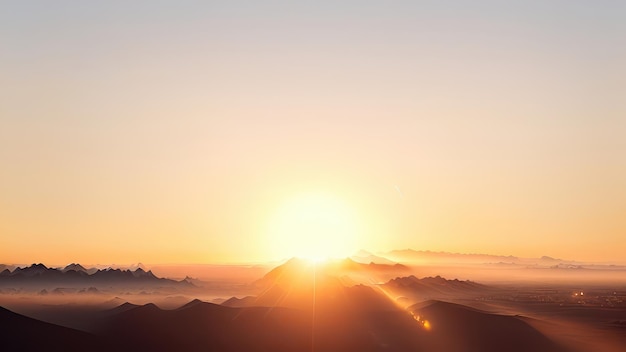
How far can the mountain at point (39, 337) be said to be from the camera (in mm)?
148500

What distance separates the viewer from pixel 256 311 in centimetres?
18925

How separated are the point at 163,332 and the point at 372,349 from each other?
5477 cm

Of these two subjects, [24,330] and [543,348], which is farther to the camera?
[543,348]

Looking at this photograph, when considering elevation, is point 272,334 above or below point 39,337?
below

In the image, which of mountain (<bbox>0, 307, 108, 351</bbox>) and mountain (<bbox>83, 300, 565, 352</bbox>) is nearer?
mountain (<bbox>0, 307, 108, 351</bbox>)

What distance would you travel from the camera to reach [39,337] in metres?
153

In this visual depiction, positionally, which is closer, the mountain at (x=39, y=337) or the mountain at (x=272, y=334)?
the mountain at (x=39, y=337)

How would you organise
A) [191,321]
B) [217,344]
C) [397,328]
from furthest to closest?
[397,328]
[191,321]
[217,344]

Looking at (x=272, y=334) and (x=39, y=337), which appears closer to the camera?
(x=39, y=337)

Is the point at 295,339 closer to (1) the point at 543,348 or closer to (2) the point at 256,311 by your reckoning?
(2) the point at 256,311

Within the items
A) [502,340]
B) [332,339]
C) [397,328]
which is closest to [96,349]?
[332,339]

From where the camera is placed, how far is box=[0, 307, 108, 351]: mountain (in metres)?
148

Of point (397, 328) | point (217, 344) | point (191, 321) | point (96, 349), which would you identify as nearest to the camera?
point (96, 349)

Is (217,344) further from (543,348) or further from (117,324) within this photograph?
(543,348)
